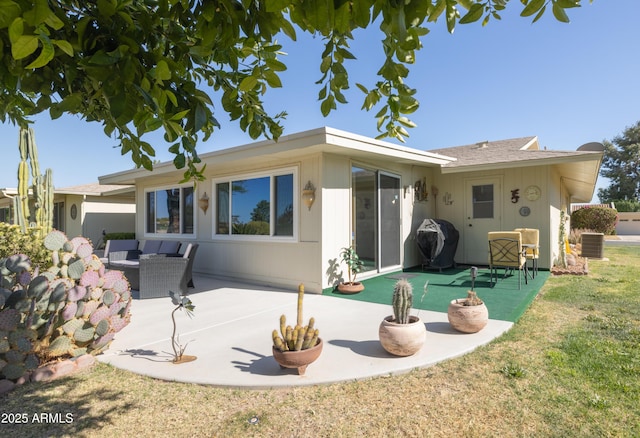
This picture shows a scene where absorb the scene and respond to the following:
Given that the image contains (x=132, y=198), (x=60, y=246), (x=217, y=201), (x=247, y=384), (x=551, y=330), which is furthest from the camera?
(x=132, y=198)

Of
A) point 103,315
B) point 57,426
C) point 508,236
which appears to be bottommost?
point 57,426

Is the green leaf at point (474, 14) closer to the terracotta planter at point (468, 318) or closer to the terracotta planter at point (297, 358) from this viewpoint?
the terracotta planter at point (297, 358)

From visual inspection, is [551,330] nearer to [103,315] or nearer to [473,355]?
[473,355]

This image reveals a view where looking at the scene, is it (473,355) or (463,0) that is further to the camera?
(473,355)

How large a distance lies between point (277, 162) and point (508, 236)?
4524 mm

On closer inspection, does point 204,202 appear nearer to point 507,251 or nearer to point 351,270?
point 351,270

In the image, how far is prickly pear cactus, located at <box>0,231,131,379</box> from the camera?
115 inches

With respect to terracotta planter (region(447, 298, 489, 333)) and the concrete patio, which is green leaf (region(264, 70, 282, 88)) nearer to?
the concrete patio

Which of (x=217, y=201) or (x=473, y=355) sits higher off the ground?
(x=217, y=201)

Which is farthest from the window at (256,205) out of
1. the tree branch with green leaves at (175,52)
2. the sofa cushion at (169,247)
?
the tree branch with green leaves at (175,52)

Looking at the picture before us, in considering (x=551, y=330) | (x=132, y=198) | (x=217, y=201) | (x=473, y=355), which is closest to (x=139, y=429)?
(x=473, y=355)

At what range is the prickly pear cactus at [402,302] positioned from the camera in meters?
3.38

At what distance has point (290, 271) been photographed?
270 inches

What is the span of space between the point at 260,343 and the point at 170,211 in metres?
6.79
